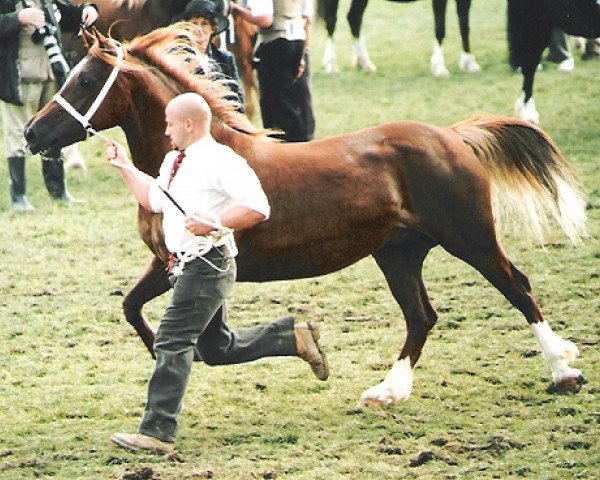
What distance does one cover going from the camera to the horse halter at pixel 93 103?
583 cm

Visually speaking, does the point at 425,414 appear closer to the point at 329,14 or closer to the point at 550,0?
the point at 550,0

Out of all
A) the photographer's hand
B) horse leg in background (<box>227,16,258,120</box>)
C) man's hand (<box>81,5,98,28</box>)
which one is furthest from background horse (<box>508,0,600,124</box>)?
the photographer's hand

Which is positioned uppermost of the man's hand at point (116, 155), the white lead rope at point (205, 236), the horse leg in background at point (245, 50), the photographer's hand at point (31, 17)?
the man's hand at point (116, 155)

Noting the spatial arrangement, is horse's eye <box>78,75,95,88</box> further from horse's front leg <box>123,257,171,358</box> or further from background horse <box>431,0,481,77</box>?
Answer: background horse <box>431,0,481,77</box>

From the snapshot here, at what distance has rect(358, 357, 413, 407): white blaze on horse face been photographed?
6.05m

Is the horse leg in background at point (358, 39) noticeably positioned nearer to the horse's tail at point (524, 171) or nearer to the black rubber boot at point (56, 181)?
the black rubber boot at point (56, 181)

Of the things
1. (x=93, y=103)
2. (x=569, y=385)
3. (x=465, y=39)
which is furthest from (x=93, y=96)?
(x=465, y=39)

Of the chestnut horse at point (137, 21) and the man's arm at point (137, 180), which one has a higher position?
the man's arm at point (137, 180)

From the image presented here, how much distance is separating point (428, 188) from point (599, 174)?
510 centimetres

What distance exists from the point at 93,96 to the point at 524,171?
1947 mm

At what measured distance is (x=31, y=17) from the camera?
9617 mm

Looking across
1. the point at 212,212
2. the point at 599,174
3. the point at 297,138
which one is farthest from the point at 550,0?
the point at 212,212

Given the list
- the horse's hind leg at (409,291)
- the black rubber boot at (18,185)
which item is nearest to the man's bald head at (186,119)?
the horse's hind leg at (409,291)

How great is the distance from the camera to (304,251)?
6012 millimetres
